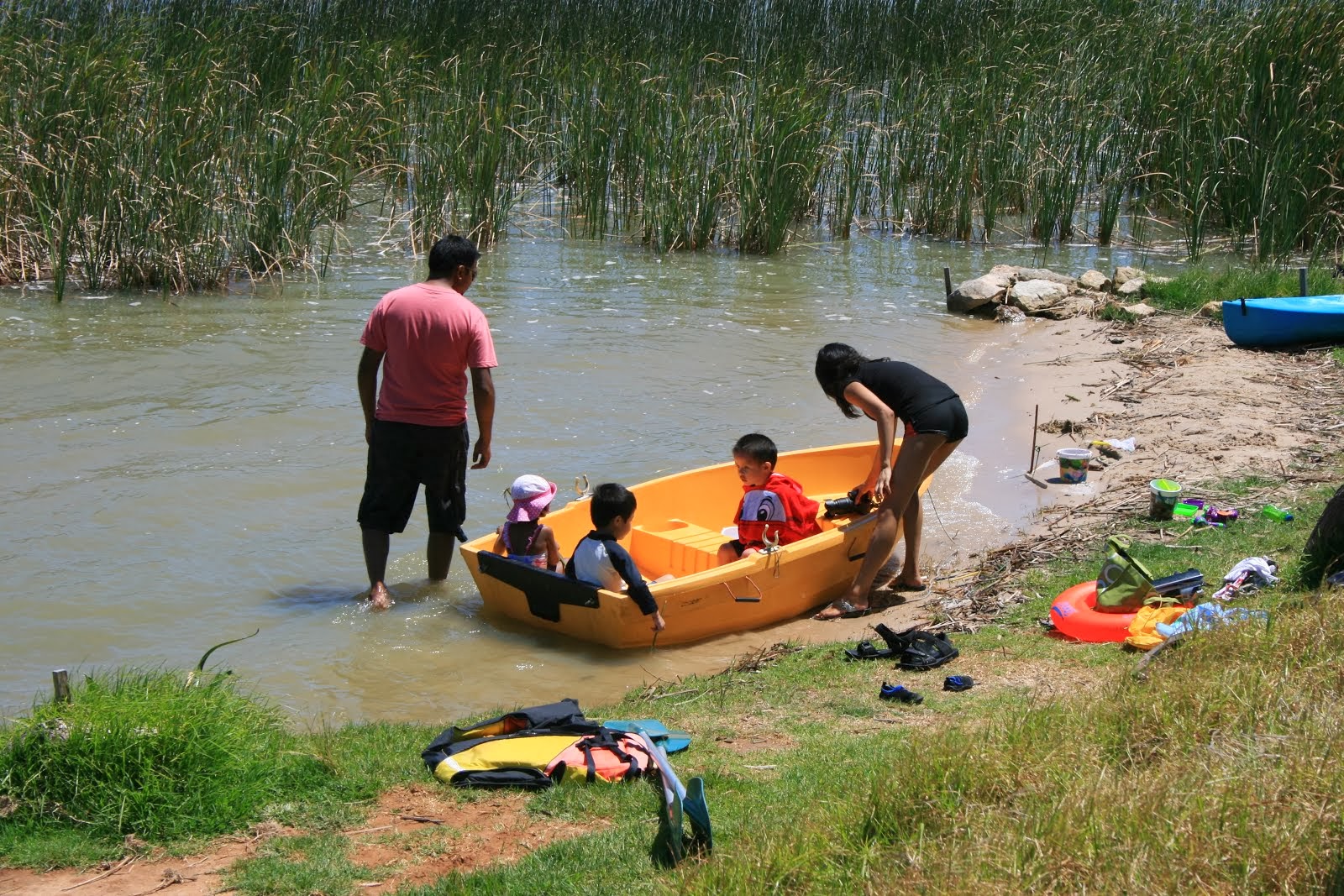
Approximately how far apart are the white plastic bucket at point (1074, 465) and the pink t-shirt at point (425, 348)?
396 centimetres

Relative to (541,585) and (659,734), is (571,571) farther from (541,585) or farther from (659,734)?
(659,734)

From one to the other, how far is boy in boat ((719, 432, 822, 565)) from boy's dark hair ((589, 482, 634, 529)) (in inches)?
32.1

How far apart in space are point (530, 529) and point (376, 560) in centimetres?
86

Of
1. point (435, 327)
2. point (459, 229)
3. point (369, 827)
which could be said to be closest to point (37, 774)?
point (369, 827)

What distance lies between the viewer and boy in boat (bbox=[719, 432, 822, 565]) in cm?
714

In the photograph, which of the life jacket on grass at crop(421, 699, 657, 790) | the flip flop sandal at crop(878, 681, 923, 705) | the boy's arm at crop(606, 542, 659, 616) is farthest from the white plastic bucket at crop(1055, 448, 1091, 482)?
the life jacket on grass at crop(421, 699, 657, 790)

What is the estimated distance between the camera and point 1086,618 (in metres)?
5.81

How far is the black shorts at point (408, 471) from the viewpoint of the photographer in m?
6.75

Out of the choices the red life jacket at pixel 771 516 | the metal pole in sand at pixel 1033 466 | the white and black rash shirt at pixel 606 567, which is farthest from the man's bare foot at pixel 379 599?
the metal pole in sand at pixel 1033 466

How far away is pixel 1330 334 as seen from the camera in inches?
432

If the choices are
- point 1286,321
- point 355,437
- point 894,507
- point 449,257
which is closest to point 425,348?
point 449,257

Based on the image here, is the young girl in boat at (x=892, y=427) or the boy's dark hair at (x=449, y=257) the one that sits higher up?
the boy's dark hair at (x=449, y=257)

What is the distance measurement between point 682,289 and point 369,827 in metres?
11.6

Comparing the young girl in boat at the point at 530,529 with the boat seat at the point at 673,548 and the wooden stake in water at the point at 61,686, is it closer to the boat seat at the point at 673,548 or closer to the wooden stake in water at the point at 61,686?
the boat seat at the point at 673,548
